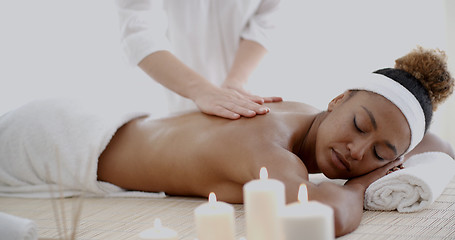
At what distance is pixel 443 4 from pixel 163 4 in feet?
6.25

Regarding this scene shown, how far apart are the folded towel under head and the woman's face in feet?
2.66

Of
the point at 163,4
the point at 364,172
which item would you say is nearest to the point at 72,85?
the point at 163,4

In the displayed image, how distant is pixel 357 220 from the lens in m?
1.73

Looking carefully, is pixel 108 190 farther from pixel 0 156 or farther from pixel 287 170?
pixel 287 170

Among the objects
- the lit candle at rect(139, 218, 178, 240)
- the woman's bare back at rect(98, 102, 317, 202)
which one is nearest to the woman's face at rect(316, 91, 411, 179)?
the woman's bare back at rect(98, 102, 317, 202)

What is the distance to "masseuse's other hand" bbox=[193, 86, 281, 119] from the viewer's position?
2.14 m

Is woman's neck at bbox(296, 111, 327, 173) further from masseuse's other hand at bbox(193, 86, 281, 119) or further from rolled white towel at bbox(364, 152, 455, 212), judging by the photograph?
rolled white towel at bbox(364, 152, 455, 212)

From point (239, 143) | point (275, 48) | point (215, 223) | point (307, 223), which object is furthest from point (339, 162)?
point (275, 48)

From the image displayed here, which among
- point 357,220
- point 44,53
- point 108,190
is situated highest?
point 44,53

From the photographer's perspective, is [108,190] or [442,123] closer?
[108,190]

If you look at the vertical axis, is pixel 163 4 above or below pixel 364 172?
above

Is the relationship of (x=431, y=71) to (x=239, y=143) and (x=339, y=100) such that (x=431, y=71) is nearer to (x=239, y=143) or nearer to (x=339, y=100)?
(x=339, y=100)

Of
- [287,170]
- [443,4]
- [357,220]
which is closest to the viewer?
[357,220]

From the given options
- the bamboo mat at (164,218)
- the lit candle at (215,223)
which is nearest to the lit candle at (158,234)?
the lit candle at (215,223)
